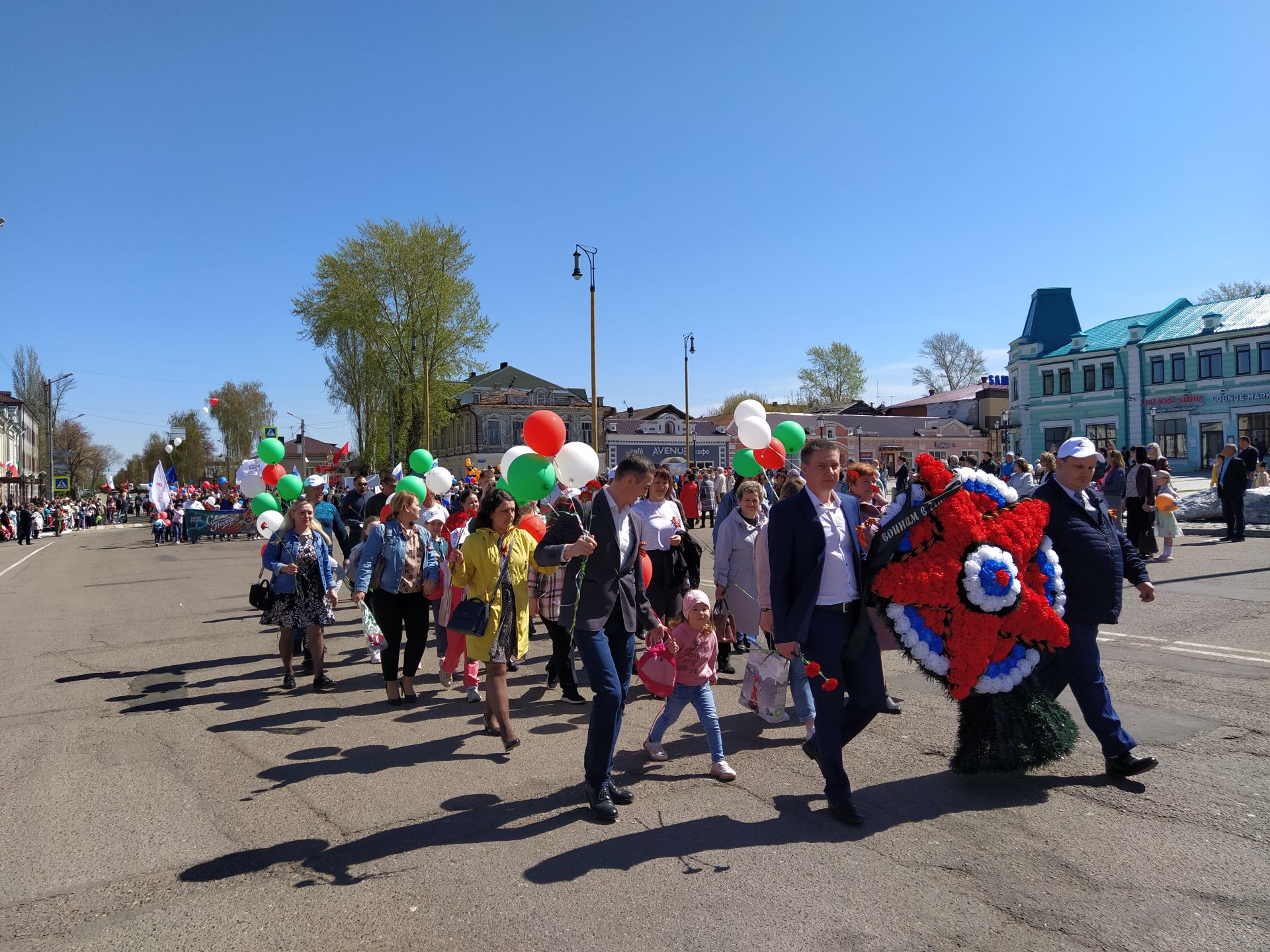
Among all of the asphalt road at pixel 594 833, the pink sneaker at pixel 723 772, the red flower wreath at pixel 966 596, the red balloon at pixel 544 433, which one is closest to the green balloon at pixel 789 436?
the asphalt road at pixel 594 833

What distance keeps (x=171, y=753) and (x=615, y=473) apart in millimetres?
3740

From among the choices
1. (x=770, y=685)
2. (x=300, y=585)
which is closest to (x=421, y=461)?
(x=300, y=585)

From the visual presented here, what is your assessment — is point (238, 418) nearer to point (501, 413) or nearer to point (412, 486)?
point (501, 413)

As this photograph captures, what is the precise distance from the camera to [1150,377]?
5000cm

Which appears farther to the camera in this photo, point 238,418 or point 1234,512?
point 238,418

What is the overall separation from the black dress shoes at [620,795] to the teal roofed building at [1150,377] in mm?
48224

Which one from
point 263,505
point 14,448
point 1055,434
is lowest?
point 263,505

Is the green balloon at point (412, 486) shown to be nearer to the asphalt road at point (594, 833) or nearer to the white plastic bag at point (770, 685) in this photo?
the asphalt road at point (594, 833)

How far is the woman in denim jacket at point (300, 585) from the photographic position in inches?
293

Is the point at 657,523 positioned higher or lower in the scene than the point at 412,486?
lower

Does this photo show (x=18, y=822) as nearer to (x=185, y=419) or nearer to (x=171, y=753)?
(x=171, y=753)

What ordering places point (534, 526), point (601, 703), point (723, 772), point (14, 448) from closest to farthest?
point (601, 703) → point (723, 772) → point (534, 526) → point (14, 448)

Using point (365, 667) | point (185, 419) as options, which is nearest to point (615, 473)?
point (365, 667)

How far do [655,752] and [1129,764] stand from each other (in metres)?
2.68
